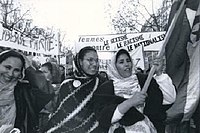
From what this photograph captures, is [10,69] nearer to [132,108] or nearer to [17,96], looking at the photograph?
[17,96]

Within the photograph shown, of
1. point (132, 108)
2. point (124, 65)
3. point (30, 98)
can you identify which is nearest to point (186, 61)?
point (124, 65)

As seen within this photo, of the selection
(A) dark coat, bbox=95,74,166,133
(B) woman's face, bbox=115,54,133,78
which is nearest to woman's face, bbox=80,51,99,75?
(B) woman's face, bbox=115,54,133,78

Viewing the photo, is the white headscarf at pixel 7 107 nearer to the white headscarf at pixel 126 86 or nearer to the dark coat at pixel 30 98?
the dark coat at pixel 30 98

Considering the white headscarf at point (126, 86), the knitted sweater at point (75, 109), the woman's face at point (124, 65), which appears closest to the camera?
the white headscarf at point (126, 86)

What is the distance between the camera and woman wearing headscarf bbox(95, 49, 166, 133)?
93.4 inches

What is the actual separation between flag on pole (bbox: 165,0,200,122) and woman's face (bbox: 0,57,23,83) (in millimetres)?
1333

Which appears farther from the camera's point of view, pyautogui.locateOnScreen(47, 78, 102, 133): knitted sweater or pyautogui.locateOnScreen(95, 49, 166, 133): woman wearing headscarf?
pyautogui.locateOnScreen(47, 78, 102, 133): knitted sweater

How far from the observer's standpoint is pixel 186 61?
Answer: 2711mm

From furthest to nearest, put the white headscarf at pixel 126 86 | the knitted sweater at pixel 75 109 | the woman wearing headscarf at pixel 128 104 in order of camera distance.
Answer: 1. the knitted sweater at pixel 75 109
2. the white headscarf at pixel 126 86
3. the woman wearing headscarf at pixel 128 104

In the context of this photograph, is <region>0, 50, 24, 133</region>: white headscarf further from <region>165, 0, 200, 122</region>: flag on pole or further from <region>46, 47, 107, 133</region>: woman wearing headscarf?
<region>165, 0, 200, 122</region>: flag on pole

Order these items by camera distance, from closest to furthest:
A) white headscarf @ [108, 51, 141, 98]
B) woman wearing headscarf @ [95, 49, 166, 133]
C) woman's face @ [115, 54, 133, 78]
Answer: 1. woman wearing headscarf @ [95, 49, 166, 133]
2. white headscarf @ [108, 51, 141, 98]
3. woman's face @ [115, 54, 133, 78]

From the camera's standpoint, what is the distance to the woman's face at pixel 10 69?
8.59 ft

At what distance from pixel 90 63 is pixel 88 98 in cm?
34

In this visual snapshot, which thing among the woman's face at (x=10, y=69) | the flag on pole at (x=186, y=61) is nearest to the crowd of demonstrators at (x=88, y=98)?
the woman's face at (x=10, y=69)
